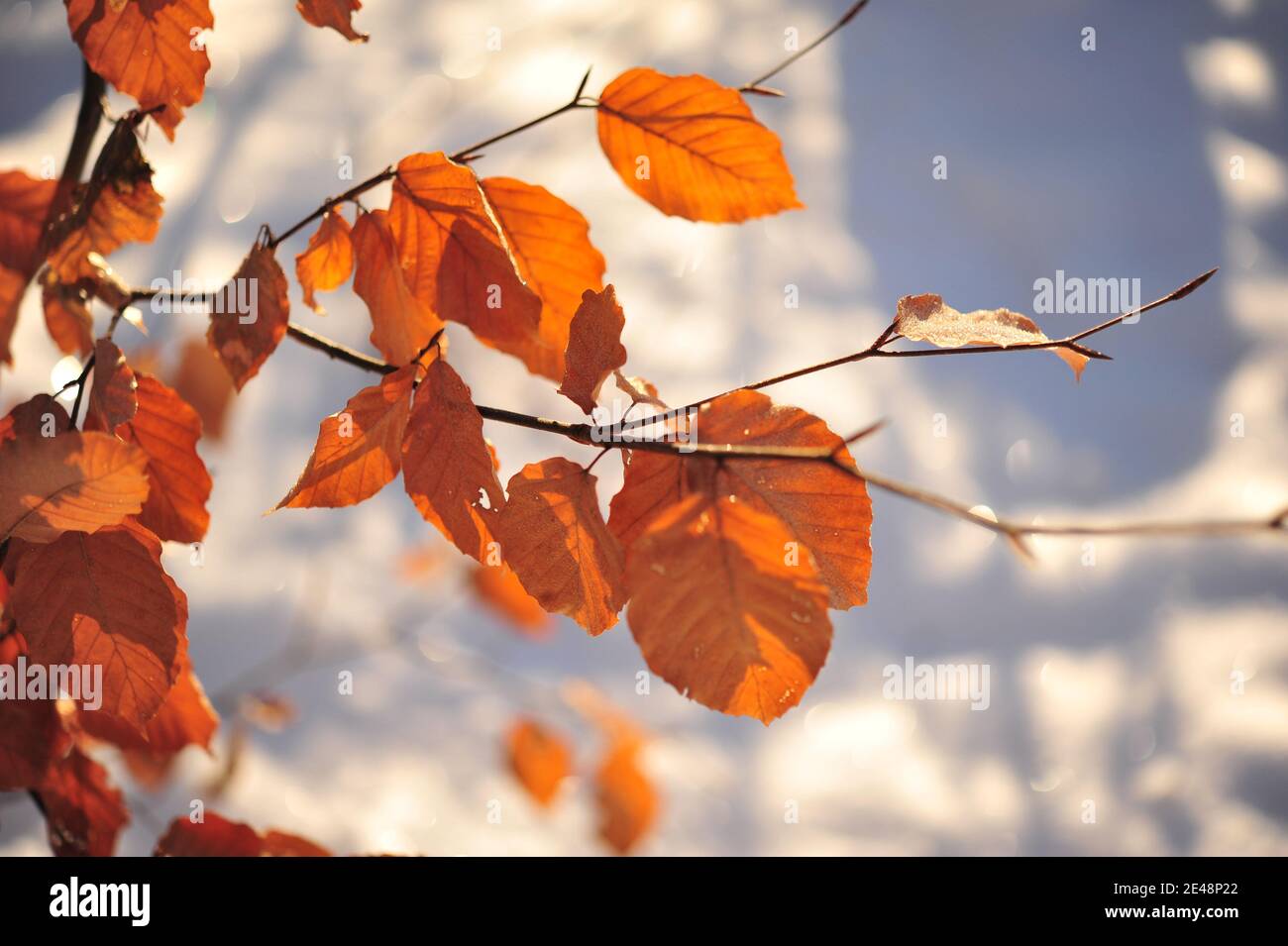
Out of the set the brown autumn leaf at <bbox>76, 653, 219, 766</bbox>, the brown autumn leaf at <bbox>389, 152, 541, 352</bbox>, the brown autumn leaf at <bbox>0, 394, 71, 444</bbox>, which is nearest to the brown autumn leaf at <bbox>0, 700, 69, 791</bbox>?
the brown autumn leaf at <bbox>76, 653, 219, 766</bbox>

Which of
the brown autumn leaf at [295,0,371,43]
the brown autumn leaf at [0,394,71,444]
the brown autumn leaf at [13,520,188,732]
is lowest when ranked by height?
the brown autumn leaf at [13,520,188,732]

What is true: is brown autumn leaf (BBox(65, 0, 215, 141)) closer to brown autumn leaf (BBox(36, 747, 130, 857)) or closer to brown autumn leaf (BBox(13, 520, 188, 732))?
brown autumn leaf (BBox(13, 520, 188, 732))

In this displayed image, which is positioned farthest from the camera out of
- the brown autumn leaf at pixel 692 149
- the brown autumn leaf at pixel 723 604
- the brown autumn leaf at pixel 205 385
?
the brown autumn leaf at pixel 205 385

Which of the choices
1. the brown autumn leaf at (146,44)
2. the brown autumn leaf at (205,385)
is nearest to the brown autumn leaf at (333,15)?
the brown autumn leaf at (146,44)

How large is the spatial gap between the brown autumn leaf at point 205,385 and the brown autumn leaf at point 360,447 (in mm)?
628

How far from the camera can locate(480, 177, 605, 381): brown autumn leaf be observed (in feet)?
1.13

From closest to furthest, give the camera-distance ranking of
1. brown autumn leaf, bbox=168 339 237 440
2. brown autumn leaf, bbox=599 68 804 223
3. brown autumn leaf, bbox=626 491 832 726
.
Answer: brown autumn leaf, bbox=626 491 832 726
brown autumn leaf, bbox=599 68 804 223
brown autumn leaf, bbox=168 339 237 440

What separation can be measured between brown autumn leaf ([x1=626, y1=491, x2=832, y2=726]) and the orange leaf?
22cm

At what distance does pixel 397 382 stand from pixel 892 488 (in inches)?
7.2

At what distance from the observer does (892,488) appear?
188 mm

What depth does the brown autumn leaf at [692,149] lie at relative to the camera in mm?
332

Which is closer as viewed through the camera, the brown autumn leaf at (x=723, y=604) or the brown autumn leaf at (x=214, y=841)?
the brown autumn leaf at (x=723, y=604)

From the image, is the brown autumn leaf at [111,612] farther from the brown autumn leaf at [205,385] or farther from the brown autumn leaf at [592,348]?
the brown autumn leaf at [205,385]
